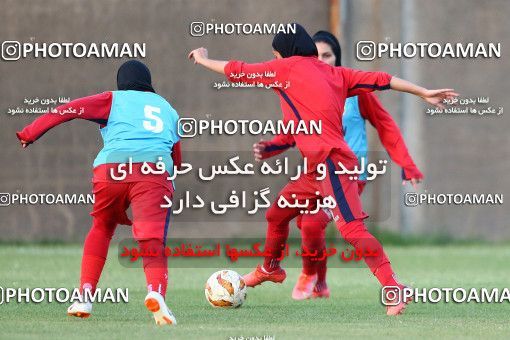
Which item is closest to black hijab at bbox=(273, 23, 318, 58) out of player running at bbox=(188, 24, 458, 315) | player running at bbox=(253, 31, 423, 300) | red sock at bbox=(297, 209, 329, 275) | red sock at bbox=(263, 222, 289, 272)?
player running at bbox=(188, 24, 458, 315)

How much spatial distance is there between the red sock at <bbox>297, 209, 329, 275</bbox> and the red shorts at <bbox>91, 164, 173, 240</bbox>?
90.8 inches

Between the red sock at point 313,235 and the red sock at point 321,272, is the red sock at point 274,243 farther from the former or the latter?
the red sock at point 321,272

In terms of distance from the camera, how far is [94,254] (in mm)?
8516

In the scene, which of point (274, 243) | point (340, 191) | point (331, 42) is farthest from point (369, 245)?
point (331, 42)

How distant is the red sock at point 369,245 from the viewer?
8852 mm

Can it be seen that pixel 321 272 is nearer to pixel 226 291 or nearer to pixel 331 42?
pixel 226 291

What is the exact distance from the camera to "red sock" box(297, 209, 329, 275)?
1043cm

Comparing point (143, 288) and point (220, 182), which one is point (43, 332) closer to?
point (143, 288)

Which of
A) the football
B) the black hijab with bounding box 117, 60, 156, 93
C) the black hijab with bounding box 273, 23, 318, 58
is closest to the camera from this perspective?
the black hijab with bounding box 117, 60, 156, 93

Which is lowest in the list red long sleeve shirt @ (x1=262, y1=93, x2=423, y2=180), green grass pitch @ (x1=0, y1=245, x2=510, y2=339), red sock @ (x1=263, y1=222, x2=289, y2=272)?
green grass pitch @ (x1=0, y1=245, x2=510, y2=339)

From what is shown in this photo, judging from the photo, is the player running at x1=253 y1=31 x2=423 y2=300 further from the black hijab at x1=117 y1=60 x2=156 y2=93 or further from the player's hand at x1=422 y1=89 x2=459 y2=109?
the black hijab at x1=117 y1=60 x2=156 y2=93

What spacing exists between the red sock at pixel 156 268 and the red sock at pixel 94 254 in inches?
18.7

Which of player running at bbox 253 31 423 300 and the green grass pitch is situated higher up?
player running at bbox 253 31 423 300

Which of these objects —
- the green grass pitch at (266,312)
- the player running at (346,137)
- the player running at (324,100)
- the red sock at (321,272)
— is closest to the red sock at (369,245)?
the player running at (324,100)
